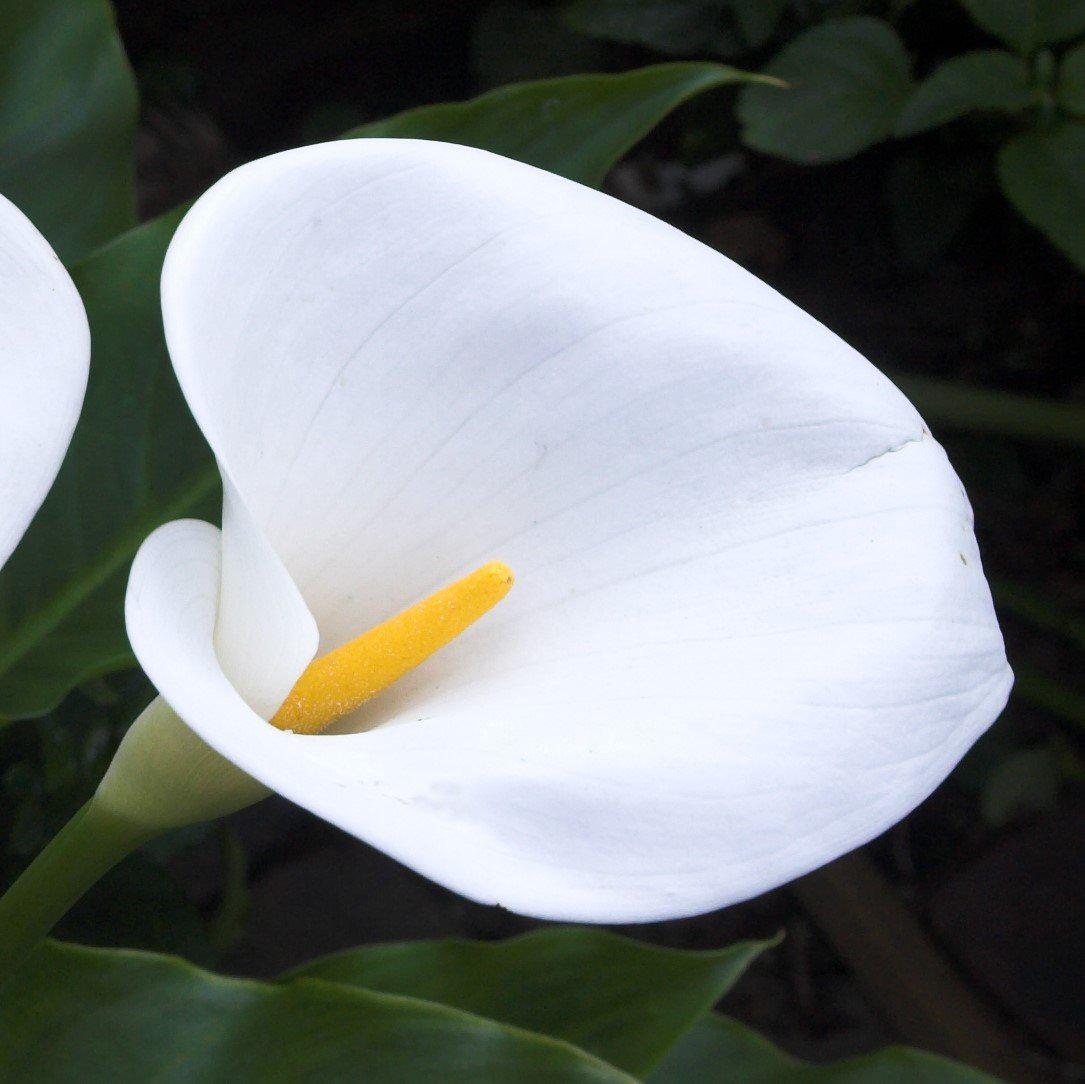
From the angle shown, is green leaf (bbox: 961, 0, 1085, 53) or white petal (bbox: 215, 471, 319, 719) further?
green leaf (bbox: 961, 0, 1085, 53)

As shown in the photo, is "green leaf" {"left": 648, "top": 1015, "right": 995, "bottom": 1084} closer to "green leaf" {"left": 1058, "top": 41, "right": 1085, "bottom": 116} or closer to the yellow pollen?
the yellow pollen

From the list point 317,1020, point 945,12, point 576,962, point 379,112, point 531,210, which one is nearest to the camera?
point 531,210

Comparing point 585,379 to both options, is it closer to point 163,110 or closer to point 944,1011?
point 163,110

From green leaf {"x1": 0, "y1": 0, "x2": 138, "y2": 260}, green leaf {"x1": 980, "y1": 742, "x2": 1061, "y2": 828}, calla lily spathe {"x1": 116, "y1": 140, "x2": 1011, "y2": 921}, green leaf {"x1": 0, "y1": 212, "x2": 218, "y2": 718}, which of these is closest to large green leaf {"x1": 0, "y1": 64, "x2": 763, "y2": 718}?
green leaf {"x1": 0, "y1": 212, "x2": 218, "y2": 718}

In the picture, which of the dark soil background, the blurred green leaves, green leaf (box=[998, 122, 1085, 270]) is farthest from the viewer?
the dark soil background

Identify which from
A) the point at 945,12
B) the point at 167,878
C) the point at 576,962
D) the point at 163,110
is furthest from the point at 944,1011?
the point at 163,110

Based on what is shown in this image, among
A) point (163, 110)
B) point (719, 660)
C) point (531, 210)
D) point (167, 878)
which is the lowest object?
point (167, 878)
